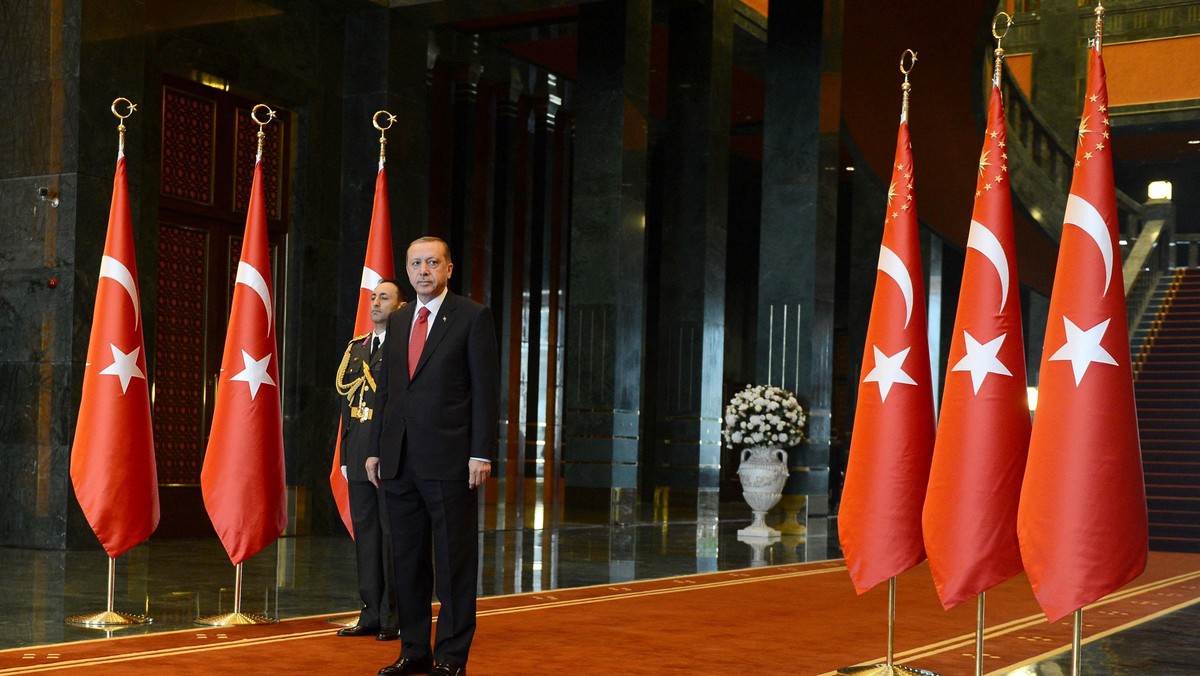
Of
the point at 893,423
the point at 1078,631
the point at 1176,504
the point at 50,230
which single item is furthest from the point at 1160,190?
the point at 1078,631

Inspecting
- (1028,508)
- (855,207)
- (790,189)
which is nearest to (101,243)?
(790,189)

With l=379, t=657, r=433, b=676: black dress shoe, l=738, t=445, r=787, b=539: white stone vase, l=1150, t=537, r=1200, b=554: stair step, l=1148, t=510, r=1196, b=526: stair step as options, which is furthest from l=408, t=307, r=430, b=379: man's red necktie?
l=1148, t=510, r=1196, b=526: stair step

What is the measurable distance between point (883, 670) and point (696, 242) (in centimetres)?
953

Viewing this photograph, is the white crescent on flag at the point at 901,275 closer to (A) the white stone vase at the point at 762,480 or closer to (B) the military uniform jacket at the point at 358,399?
(B) the military uniform jacket at the point at 358,399

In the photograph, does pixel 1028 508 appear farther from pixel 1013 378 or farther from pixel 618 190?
pixel 618 190

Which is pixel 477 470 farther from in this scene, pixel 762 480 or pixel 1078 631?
pixel 762 480

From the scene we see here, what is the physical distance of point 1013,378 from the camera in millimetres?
4246

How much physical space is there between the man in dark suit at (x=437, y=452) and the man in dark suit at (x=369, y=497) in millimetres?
791

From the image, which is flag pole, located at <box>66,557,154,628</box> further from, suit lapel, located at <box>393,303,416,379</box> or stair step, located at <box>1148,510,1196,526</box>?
stair step, located at <box>1148,510,1196,526</box>

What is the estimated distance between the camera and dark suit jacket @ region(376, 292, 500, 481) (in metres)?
4.33

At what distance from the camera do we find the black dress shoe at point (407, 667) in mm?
4306

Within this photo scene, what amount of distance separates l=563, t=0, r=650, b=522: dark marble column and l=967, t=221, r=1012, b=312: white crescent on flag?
791 cm

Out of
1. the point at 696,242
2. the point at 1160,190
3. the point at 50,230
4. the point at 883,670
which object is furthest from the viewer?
the point at 1160,190

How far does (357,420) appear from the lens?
5.44m
